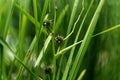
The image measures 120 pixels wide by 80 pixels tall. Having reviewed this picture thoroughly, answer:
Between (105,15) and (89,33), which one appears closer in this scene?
(89,33)

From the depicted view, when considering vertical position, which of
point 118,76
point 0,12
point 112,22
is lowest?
point 118,76

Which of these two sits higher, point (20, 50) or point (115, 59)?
point (20, 50)

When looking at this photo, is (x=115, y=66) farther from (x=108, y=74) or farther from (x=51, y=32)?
(x=51, y=32)

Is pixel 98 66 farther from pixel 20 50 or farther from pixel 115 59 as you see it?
pixel 20 50

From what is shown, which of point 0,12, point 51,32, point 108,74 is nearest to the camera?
point 51,32

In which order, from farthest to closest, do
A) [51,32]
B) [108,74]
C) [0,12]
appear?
[108,74], [0,12], [51,32]

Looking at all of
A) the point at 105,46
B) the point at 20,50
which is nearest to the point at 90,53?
the point at 105,46

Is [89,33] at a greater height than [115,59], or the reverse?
[89,33]

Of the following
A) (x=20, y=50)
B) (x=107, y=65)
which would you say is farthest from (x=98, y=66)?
(x=20, y=50)

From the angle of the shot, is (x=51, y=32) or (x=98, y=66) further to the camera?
(x=98, y=66)
